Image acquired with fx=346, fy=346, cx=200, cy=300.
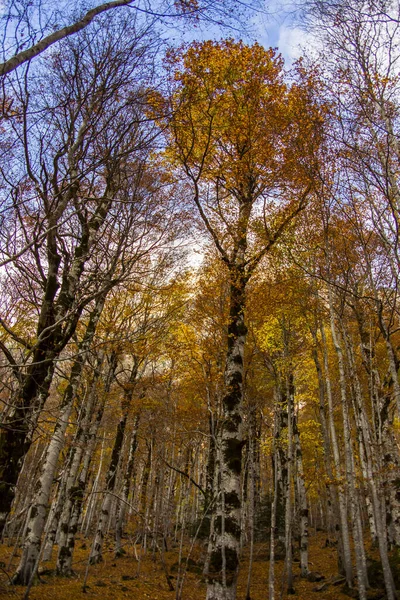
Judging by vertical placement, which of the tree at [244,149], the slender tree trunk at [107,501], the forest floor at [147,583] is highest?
the tree at [244,149]

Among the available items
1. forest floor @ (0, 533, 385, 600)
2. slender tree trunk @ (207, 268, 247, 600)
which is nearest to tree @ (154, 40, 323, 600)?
slender tree trunk @ (207, 268, 247, 600)

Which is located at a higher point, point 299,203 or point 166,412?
point 299,203

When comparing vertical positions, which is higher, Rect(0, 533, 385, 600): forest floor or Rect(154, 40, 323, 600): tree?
Rect(154, 40, 323, 600): tree

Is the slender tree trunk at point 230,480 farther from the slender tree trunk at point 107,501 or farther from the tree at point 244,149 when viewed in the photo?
the slender tree trunk at point 107,501

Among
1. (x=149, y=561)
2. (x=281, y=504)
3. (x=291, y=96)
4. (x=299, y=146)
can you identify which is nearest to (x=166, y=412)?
(x=149, y=561)

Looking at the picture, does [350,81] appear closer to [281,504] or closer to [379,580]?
[379,580]

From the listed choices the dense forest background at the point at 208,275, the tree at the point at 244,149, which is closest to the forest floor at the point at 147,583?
the dense forest background at the point at 208,275

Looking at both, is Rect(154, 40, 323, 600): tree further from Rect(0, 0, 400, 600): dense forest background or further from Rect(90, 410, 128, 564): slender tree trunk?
Rect(90, 410, 128, 564): slender tree trunk

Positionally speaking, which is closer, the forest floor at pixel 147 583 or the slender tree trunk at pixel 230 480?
the slender tree trunk at pixel 230 480

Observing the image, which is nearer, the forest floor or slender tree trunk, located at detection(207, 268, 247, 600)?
slender tree trunk, located at detection(207, 268, 247, 600)

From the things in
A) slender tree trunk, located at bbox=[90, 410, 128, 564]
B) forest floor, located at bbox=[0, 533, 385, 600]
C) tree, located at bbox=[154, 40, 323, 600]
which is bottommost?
forest floor, located at bbox=[0, 533, 385, 600]

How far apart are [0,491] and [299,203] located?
322 inches

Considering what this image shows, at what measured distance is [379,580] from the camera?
31.0 feet

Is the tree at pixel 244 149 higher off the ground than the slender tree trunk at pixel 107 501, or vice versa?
the tree at pixel 244 149
